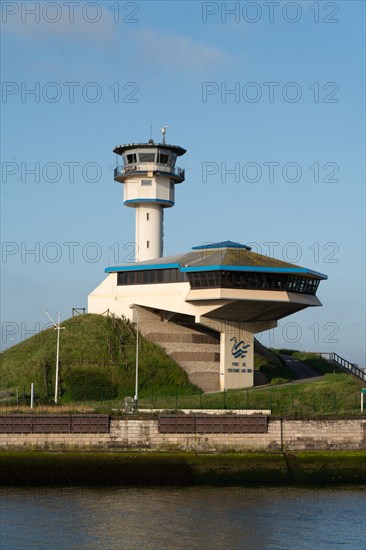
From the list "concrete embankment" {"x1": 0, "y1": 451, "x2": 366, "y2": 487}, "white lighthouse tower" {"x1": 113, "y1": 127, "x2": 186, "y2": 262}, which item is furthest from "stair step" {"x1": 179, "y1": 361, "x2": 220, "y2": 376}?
"concrete embankment" {"x1": 0, "y1": 451, "x2": 366, "y2": 487}

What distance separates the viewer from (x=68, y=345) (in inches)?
3871

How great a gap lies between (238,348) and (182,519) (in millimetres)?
44346

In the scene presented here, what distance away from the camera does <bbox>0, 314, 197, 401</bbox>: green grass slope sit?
9256 cm

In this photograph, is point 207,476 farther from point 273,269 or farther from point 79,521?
point 273,269

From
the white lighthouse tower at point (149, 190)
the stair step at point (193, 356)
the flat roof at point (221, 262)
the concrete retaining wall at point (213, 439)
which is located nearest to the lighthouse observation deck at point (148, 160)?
the white lighthouse tower at point (149, 190)

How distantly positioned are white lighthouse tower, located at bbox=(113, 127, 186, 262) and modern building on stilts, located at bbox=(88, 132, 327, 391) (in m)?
1.16

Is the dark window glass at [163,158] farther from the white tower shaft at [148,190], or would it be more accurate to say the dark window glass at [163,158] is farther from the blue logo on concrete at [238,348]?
the blue logo on concrete at [238,348]

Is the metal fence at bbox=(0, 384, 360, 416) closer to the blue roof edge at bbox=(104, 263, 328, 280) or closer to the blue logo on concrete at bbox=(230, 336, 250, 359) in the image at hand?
the blue logo on concrete at bbox=(230, 336, 250, 359)

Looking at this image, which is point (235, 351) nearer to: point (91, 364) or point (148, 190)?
point (91, 364)

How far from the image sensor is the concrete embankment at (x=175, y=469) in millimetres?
64875

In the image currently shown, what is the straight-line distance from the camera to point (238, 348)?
96688 millimetres

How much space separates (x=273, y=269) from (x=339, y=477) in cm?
2964

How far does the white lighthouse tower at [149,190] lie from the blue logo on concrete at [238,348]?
19159 millimetres

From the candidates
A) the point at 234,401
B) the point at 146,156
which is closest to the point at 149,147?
the point at 146,156
